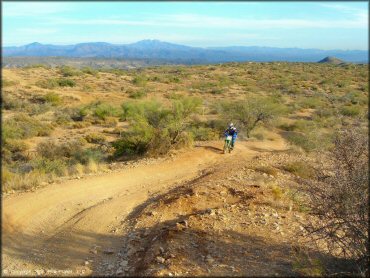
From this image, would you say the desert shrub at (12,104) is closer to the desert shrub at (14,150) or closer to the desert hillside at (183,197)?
the desert hillside at (183,197)

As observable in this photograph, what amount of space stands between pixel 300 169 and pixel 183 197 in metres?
4.87

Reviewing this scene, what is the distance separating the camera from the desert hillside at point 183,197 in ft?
23.6

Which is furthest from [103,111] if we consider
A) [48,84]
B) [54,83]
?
[54,83]

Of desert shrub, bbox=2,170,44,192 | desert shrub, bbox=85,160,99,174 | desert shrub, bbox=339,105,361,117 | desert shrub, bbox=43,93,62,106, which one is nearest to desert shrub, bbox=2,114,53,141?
desert shrub, bbox=85,160,99,174

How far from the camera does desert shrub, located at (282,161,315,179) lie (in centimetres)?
1382

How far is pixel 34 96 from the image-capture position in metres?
33.1

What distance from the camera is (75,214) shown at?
1066cm

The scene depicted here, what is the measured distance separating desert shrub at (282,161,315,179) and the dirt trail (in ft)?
8.80

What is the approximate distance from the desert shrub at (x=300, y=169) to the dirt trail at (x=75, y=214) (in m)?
2.68

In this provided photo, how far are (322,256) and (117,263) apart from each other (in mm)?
3708

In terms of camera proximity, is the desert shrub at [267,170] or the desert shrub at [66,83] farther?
the desert shrub at [66,83]

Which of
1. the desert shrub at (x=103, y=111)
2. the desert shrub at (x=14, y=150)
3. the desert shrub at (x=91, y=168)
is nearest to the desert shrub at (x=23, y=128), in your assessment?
the desert shrub at (x=14, y=150)

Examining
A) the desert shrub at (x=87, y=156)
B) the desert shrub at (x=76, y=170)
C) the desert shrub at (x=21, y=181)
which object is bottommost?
the desert shrub at (x=87, y=156)

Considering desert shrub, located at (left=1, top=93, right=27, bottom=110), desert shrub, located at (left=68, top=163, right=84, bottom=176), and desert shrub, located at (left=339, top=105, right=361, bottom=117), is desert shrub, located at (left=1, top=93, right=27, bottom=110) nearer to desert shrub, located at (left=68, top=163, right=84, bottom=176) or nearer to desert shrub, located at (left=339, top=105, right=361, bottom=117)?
desert shrub, located at (left=68, top=163, right=84, bottom=176)
